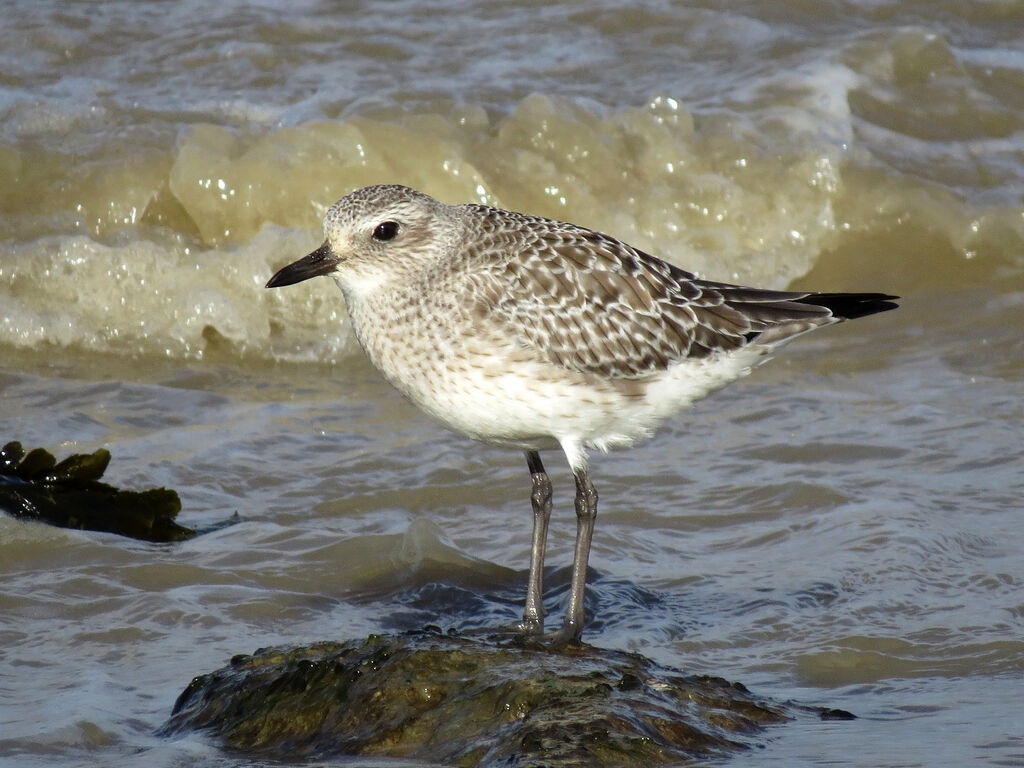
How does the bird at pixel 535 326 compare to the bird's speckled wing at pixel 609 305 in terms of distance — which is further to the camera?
the bird's speckled wing at pixel 609 305

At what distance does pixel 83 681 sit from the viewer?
6.16 meters

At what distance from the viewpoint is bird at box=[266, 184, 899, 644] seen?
654 centimetres

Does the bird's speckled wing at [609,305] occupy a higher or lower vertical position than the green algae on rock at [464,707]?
higher

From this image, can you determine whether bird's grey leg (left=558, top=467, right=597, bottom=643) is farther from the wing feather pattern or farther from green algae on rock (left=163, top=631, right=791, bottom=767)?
green algae on rock (left=163, top=631, right=791, bottom=767)

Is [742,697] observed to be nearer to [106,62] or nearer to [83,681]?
[83,681]

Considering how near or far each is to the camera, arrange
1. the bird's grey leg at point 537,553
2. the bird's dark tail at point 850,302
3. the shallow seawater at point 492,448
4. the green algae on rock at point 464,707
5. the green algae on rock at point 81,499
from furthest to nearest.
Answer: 1. the green algae on rock at point 81,499
2. the bird's dark tail at point 850,302
3. the bird's grey leg at point 537,553
4. the shallow seawater at point 492,448
5. the green algae on rock at point 464,707

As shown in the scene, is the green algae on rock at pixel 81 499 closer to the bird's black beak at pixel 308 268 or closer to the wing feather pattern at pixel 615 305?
the bird's black beak at pixel 308 268

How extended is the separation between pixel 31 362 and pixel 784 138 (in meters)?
7.36

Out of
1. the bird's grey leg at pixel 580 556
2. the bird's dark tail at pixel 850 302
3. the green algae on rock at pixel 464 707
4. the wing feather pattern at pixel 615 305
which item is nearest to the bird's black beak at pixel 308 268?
the wing feather pattern at pixel 615 305

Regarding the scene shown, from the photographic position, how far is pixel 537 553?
22.7 feet

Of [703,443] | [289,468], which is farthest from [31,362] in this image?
[703,443]

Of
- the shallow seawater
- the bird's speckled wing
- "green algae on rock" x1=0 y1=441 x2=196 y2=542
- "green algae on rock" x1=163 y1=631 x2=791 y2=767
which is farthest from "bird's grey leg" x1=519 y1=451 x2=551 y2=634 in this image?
"green algae on rock" x1=0 y1=441 x2=196 y2=542

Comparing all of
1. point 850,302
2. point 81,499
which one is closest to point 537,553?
point 850,302

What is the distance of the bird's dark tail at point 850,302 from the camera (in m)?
7.15
